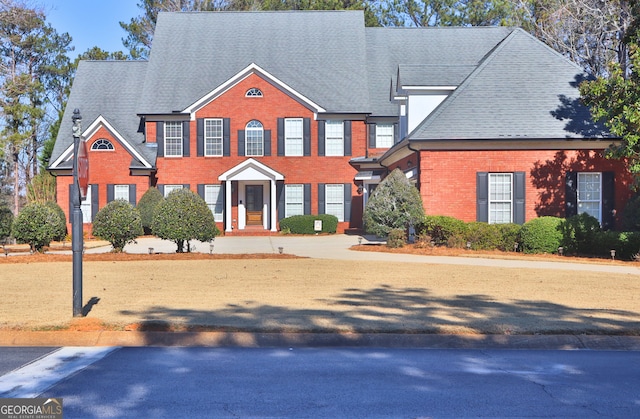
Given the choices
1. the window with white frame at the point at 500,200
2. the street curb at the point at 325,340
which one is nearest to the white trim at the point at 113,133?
the window with white frame at the point at 500,200

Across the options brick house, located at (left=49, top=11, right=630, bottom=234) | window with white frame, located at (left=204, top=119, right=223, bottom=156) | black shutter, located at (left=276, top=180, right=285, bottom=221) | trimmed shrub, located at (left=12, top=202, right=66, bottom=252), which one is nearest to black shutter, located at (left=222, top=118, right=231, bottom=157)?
brick house, located at (left=49, top=11, right=630, bottom=234)

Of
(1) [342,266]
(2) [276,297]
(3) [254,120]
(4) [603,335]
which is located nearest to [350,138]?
(3) [254,120]

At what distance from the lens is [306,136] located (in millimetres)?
36969

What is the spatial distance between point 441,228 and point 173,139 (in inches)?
692

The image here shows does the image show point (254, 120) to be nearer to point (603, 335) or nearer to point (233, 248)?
point (233, 248)

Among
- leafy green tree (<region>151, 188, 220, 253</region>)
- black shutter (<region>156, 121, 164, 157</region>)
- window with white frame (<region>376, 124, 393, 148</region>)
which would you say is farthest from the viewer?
window with white frame (<region>376, 124, 393, 148</region>)

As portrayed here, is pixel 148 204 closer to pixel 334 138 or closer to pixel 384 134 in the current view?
pixel 334 138

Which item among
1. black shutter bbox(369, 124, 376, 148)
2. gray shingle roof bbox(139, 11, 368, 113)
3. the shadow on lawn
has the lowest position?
the shadow on lawn

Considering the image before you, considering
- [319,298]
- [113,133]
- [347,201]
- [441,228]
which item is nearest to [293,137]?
[347,201]

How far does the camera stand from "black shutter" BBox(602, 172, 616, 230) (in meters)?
26.0

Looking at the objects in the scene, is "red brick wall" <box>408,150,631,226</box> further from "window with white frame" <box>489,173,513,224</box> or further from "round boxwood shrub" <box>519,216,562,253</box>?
"round boxwood shrub" <box>519,216,562,253</box>

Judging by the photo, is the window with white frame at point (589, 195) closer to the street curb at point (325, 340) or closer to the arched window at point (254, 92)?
the arched window at point (254, 92)

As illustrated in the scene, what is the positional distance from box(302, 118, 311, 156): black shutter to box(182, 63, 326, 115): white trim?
0.78 m

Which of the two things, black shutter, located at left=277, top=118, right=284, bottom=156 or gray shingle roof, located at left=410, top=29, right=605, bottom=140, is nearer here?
gray shingle roof, located at left=410, top=29, right=605, bottom=140
